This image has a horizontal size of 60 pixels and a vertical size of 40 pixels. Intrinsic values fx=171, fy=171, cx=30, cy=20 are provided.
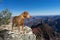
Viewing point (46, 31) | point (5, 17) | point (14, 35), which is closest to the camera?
point (14, 35)

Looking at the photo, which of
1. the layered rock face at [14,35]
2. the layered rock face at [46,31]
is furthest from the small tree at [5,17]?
the layered rock face at [46,31]

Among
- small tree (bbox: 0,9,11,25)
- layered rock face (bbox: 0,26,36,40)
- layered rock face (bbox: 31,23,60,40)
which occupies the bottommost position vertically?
layered rock face (bbox: 31,23,60,40)

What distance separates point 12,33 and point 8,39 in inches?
5.9

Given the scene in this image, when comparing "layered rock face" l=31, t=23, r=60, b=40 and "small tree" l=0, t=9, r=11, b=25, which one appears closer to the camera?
"small tree" l=0, t=9, r=11, b=25

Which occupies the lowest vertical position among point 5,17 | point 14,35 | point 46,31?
point 46,31

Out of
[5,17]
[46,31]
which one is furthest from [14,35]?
[46,31]

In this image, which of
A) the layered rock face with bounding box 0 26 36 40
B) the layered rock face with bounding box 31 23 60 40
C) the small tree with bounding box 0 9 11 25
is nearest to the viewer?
the layered rock face with bounding box 0 26 36 40

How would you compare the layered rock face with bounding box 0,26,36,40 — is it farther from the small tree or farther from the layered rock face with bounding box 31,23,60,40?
the layered rock face with bounding box 31,23,60,40

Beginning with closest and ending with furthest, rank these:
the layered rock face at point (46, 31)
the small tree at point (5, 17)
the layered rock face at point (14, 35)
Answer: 1. the layered rock face at point (14, 35)
2. the small tree at point (5, 17)
3. the layered rock face at point (46, 31)

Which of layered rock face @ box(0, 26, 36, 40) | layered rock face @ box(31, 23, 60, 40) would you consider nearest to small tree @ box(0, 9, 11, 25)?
layered rock face @ box(0, 26, 36, 40)

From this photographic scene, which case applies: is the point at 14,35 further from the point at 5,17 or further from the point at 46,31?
the point at 46,31

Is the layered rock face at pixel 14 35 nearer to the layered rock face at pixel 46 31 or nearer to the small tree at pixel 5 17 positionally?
the small tree at pixel 5 17

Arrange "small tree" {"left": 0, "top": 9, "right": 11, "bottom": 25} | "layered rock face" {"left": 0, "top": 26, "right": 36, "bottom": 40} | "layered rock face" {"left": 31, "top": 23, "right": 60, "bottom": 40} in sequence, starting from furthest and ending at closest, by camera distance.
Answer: "layered rock face" {"left": 31, "top": 23, "right": 60, "bottom": 40} → "small tree" {"left": 0, "top": 9, "right": 11, "bottom": 25} → "layered rock face" {"left": 0, "top": 26, "right": 36, "bottom": 40}

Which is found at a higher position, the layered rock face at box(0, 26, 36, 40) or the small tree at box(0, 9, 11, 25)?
the small tree at box(0, 9, 11, 25)
